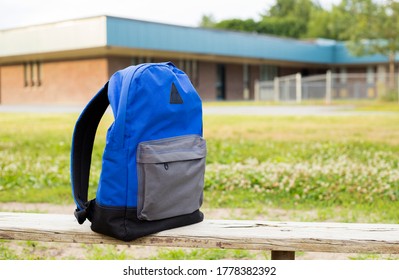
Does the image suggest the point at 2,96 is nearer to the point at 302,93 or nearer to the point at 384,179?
the point at 302,93

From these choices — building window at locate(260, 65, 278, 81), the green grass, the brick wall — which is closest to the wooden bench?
the green grass

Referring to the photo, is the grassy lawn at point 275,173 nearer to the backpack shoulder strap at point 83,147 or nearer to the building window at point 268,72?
the backpack shoulder strap at point 83,147

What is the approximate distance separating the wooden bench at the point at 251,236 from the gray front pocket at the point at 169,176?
0.13 metres

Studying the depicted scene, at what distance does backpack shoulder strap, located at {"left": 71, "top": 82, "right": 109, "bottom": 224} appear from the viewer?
3027mm

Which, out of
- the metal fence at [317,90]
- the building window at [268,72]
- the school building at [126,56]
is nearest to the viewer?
the school building at [126,56]

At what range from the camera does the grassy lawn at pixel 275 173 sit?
591 cm

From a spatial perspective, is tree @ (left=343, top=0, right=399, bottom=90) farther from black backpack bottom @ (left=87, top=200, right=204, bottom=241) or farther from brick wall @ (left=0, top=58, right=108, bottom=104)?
black backpack bottom @ (left=87, top=200, right=204, bottom=241)

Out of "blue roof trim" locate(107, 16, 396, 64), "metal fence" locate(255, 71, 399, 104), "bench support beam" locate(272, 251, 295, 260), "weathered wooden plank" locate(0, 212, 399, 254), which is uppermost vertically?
"blue roof trim" locate(107, 16, 396, 64)

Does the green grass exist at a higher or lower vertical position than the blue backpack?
lower

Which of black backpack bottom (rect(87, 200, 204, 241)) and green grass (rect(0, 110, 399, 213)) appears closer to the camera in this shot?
black backpack bottom (rect(87, 200, 204, 241))

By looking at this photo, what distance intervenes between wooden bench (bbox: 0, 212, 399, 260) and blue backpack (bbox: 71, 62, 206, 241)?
7 cm

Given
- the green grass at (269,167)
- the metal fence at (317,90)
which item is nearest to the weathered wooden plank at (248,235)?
the green grass at (269,167)

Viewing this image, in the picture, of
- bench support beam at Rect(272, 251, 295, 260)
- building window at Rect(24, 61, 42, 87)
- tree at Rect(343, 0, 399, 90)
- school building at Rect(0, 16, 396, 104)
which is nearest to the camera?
bench support beam at Rect(272, 251, 295, 260)

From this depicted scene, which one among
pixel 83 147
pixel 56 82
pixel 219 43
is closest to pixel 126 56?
pixel 56 82
